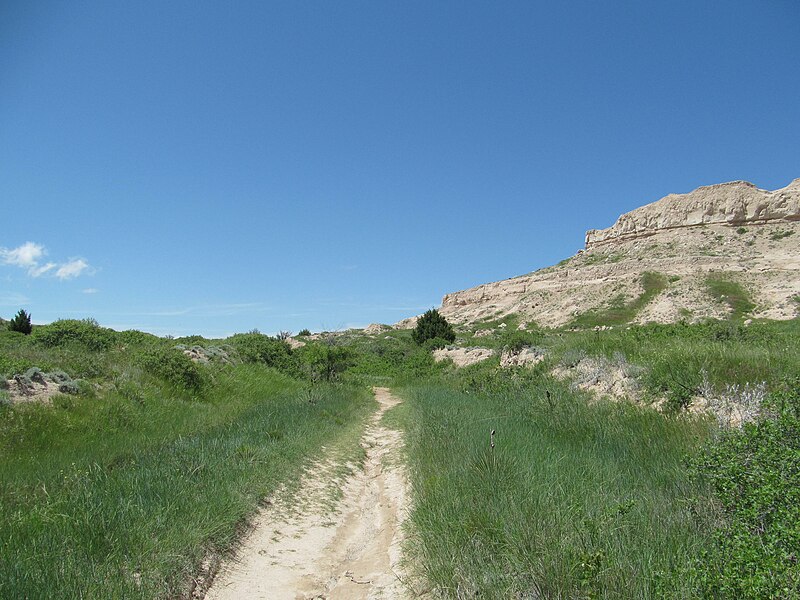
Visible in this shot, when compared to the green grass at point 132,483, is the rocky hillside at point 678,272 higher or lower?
higher

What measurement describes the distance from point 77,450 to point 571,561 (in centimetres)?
739

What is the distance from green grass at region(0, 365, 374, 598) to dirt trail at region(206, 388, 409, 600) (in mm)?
313

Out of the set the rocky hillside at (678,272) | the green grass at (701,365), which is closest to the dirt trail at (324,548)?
the green grass at (701,365)

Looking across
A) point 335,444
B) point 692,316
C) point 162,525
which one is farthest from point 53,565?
point 692,316

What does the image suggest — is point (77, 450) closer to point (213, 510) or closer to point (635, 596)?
point (213, 510)

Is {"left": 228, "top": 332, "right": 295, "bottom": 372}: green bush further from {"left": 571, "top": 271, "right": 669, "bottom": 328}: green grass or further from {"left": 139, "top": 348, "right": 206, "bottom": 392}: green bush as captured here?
{"left": 571, "top": 271, "right": 669, "bottom": 328}: green grass

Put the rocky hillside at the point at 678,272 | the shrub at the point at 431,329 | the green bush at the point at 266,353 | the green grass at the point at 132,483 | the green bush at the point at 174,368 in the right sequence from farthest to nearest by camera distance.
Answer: the rocky hillside at the point at 678,272 < the shrub at the point at 431,329 < the green bush at the point at 266,353 < the green bush at the point at 174,368 < the green grass at the point at 132,483

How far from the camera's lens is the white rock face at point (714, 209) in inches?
3061

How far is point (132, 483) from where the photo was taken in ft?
17.2

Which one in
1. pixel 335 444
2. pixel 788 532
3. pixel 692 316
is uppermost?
pixel 692 316

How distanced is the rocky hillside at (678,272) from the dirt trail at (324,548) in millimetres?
38648

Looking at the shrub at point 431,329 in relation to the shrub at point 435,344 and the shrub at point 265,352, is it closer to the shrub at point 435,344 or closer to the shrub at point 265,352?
the shrub at point 435,344

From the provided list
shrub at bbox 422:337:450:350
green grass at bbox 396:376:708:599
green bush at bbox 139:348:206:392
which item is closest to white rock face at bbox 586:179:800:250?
shrub at bbox 422:337:450:350

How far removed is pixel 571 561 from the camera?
10.7ft
